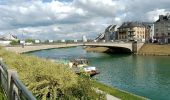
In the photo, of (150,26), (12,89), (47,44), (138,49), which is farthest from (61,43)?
(12,89)

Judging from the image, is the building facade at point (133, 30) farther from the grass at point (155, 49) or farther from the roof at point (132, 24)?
the grass at point (155, 49)

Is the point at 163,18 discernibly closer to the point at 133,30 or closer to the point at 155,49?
the point at 133,30

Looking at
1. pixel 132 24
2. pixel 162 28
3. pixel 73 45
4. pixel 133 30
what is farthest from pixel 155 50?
pixel 132 24

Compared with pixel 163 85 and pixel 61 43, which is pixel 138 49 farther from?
pixel 163 85

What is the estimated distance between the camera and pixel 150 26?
187750mm

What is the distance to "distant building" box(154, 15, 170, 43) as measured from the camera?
512ft

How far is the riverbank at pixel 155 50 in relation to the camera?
4522 inches

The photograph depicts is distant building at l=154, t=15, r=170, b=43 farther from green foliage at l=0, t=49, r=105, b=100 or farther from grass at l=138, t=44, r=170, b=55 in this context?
green foliage at l=0, t=49, r=105, b=100

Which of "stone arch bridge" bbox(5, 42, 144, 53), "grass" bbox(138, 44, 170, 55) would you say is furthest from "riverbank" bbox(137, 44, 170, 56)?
"stone arch bridge" bbox(5, 42, 144, 53)

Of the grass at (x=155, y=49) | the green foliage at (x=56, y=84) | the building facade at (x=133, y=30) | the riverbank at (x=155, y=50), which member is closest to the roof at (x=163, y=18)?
the building facade at (x=133, y=30)

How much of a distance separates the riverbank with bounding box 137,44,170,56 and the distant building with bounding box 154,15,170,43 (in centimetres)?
2920

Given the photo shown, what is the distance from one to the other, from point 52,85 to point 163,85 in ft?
98.3

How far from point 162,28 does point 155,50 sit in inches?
1644

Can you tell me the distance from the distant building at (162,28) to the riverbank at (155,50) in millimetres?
29202
